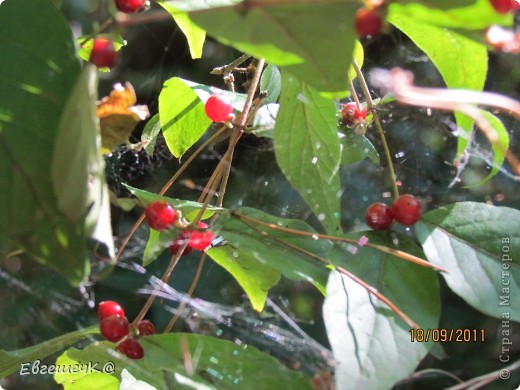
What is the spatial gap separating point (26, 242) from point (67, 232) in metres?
0.02

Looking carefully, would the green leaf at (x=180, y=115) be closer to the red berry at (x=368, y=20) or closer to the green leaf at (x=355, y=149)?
the green leaf at (x=355, y=149)

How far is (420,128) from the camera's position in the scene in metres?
0.68

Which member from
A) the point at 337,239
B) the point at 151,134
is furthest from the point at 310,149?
the point at 151,134

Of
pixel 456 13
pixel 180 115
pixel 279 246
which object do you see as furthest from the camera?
pixel 180 115

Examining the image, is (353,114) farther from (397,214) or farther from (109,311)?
(109,311)

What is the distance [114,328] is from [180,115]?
15 cm

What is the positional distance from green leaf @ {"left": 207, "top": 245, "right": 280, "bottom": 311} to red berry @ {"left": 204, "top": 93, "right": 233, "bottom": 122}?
7 cm

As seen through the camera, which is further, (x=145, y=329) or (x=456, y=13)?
(x=145, y=329)

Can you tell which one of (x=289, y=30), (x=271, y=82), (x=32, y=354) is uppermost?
(x=289, y=30)

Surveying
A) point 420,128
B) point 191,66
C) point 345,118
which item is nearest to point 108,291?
point 191,66

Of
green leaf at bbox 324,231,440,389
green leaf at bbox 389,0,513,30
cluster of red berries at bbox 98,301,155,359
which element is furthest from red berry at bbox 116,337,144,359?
green leaf at bbox 389,0,513,30

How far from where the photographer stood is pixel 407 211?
344 mm

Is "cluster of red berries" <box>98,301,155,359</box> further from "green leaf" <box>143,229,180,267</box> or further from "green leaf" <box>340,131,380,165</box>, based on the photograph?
"green leaf" <box>340,131,380,165</box>

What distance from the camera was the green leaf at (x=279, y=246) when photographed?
0.30 meters
